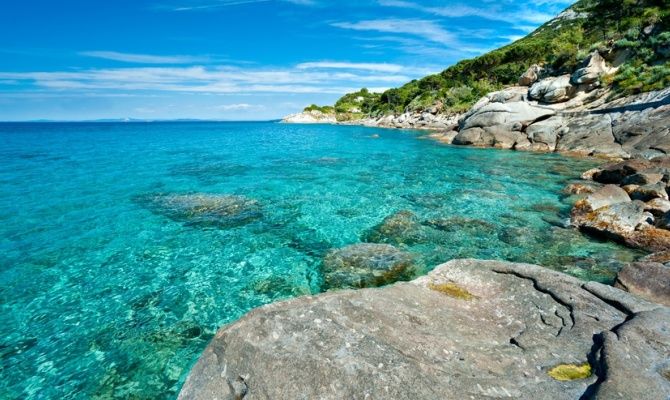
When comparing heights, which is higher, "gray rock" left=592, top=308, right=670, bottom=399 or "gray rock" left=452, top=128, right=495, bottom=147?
"gray rock" left=592, top=308, right=670, bottom=399

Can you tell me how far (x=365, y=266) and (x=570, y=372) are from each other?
22.1ft

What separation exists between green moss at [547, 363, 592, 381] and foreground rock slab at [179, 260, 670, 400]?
0.02 meters

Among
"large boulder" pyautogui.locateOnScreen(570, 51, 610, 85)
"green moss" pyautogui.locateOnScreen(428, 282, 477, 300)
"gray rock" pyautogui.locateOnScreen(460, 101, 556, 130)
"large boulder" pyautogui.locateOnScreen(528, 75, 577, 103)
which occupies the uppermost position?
"large boulder" pyautogui.locateOnScreen(570, 51, 610, 85)

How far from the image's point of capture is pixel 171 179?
2712 centimetres

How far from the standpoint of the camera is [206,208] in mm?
18766

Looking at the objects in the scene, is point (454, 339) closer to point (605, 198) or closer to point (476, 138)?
point (605, 198)

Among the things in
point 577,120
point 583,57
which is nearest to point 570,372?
point 577,120

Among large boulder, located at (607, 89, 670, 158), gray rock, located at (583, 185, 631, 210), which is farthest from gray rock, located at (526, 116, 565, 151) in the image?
gray rock, located at (583, 185, 631, 210)

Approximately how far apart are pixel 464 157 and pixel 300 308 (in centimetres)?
3366

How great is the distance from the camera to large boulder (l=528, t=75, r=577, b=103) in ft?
147

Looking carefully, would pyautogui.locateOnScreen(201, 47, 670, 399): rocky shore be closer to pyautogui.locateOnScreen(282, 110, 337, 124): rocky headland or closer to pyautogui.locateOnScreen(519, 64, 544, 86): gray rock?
pyautogui.locateOnScreen(519, 64, 544, 86): gray rock

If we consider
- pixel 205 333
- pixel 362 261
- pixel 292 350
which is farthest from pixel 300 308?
pixel 362 261

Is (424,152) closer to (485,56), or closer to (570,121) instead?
(570,121)

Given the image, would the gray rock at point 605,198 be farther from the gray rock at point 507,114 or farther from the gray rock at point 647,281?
the gray rock at point 507,114
